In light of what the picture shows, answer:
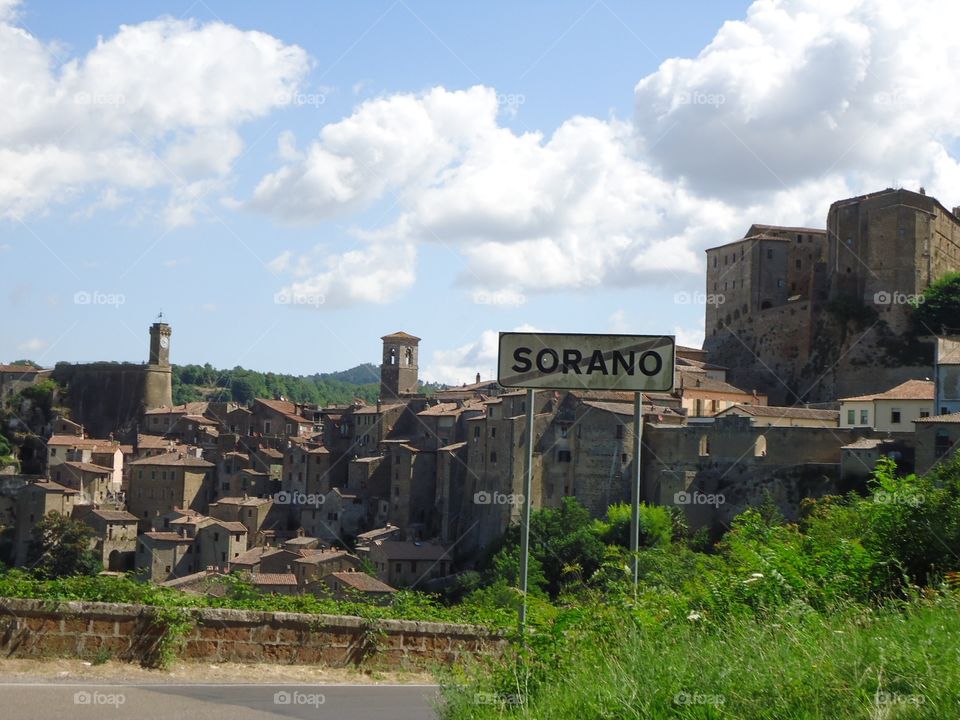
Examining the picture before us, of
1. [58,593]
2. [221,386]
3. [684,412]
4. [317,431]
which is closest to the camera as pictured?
[58,593]

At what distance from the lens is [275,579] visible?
53312mm

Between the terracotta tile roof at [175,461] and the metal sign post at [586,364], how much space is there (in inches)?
2765

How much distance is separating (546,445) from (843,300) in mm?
22760

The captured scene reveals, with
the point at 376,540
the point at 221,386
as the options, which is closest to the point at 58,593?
the point at 376,540

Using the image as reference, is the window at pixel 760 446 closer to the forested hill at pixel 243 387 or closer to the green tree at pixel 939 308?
the green tree at pixel 939 308

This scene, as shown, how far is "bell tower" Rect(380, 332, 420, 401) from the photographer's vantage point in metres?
92.9

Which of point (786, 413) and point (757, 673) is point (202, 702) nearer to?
point (757, 673)

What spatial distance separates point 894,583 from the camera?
366 inches

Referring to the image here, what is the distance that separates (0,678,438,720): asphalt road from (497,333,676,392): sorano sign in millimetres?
2469

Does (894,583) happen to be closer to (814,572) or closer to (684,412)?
(814,572)

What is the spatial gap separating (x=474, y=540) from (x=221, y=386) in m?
102

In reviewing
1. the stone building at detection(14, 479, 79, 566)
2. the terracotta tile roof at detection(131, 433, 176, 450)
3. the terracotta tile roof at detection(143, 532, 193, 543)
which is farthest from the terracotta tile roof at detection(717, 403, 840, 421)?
the terracotta tile roof at detection(131, 433, 176, 450)

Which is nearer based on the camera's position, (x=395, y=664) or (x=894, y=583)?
(x=894, y=583)

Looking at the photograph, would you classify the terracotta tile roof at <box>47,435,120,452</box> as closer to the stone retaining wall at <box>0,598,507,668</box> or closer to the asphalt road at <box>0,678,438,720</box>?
the stone retaining wall at <box>0,598,507,668</box>
